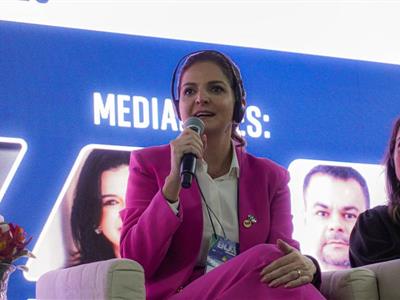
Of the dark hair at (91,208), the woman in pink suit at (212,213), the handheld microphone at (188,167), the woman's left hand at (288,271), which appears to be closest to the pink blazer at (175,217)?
the woman in pink suit at (212,213)

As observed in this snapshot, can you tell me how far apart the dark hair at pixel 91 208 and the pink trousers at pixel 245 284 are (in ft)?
3.93

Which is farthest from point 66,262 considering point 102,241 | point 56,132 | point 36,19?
point 36,19

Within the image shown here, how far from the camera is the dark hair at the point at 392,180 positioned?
7.65 feet

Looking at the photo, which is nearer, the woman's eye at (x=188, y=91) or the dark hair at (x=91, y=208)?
the woman's eye at (x=188, y=91)

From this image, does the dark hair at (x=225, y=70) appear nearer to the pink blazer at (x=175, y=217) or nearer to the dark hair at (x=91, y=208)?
the pink blazer at (x=175, y=217)

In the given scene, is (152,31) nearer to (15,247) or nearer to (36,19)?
(36,19)

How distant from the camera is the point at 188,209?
1.95m

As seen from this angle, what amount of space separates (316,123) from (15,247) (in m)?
1.74

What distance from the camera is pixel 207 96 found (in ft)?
6.71

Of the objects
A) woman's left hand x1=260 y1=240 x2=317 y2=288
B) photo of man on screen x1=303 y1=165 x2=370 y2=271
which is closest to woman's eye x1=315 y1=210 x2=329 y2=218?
photo of man on screen x1=303 y1=165 x2=370 y2=271

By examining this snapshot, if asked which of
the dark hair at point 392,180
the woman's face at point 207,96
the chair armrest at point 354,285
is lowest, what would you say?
the chair armrest at point 354,285

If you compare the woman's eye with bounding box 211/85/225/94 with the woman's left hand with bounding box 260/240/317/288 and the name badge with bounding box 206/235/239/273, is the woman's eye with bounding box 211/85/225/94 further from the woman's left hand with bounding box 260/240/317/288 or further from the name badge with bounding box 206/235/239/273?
the woman's left hand with bounding box 260/240/317/288

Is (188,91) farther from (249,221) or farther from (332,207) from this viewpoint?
(332,207)

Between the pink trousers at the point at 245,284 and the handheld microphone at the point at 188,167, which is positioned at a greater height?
the handheld microphone at the point at 188,167
